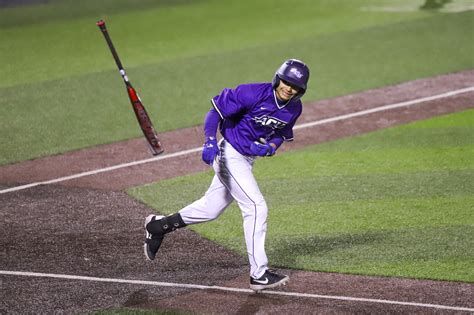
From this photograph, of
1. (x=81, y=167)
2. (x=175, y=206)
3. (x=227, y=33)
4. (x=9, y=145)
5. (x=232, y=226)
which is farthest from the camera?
(x=227, y=33)

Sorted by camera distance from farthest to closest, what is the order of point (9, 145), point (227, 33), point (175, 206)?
point (227, 33) < point (9, 145) < point (175, 206)

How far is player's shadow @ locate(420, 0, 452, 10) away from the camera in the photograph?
2018 cm

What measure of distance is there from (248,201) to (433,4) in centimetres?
1409

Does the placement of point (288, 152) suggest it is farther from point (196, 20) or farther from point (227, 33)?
point (196, 20)

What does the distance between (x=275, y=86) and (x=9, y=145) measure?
5.60 m

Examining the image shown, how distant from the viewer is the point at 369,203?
31.8 feet

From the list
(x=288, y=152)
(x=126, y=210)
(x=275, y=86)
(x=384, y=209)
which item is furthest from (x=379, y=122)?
(x=275, y=86)

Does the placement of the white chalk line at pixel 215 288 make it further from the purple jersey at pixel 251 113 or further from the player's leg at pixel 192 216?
the purple jersey at pixel 251 113

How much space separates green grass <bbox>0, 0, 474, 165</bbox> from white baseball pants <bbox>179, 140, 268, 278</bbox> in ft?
14.5

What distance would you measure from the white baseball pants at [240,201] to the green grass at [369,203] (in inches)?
30.1

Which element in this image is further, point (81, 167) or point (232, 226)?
point (81, 167)

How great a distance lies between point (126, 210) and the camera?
9.73m

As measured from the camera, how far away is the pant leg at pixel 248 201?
24.6 feet

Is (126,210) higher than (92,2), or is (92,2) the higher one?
(92,2)
